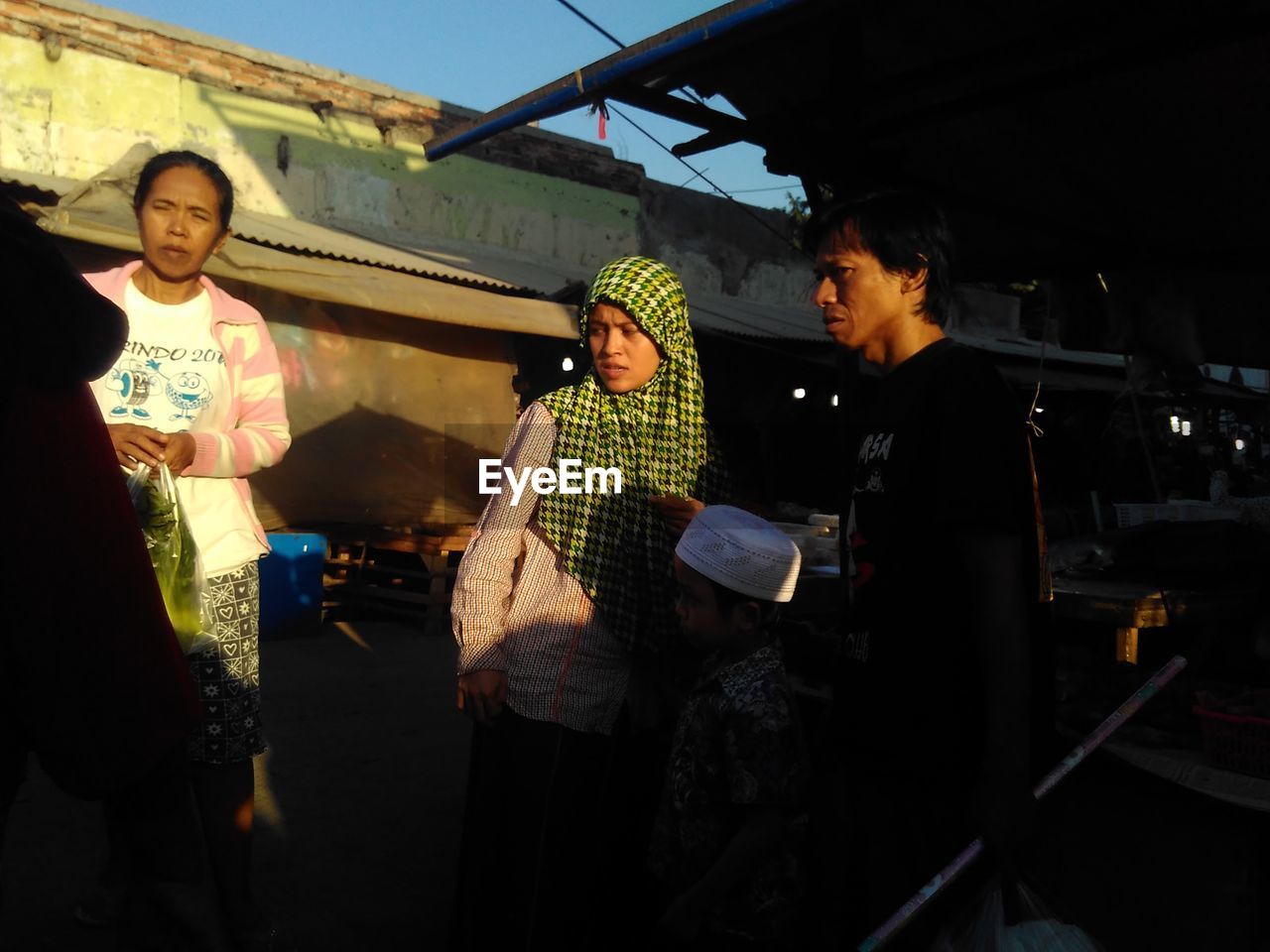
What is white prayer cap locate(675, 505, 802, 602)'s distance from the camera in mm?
2049

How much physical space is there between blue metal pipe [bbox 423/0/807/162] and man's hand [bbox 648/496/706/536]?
1.27 metres

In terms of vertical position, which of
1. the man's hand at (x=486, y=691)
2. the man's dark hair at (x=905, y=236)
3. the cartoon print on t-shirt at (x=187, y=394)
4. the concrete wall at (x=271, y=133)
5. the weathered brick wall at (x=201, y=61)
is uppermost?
the weathered brick wall at (x=201, y=61)

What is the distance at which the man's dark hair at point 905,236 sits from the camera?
6.04 ft

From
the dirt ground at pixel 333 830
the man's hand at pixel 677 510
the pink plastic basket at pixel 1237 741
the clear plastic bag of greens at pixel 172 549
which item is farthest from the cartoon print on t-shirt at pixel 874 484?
the dirt ground at pixel 333 830

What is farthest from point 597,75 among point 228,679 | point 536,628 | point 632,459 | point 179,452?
point 228,679

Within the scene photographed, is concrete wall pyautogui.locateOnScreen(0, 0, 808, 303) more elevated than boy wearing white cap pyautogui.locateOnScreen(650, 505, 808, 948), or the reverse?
concrete wall pyautogui.locateOnScreen(0, 0, 808, 303)

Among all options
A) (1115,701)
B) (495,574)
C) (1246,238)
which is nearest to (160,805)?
(495,574)

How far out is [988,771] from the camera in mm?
1588

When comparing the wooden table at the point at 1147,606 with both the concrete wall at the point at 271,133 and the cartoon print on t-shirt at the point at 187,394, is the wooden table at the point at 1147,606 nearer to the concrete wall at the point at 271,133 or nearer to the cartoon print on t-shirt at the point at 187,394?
the cartoon print on t-shirt at the point at 187,394

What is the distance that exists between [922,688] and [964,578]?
196mm

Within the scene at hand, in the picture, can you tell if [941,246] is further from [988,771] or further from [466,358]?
[466,358]

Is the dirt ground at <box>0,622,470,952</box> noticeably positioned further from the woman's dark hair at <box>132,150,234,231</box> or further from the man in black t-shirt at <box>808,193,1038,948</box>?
the woman's dark hair at <box>132,150,234,231</box>

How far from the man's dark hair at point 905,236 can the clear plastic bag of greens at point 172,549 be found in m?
1.56

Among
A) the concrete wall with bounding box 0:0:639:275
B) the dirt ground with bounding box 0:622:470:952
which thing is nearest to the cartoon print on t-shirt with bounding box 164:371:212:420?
the dirt ground with bounding box 0:622:470:952
